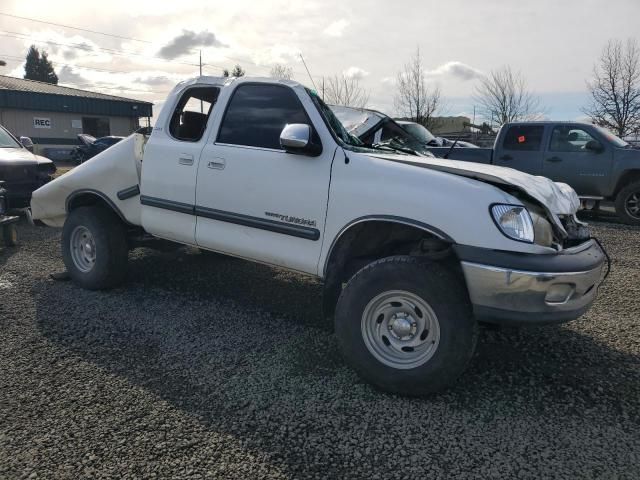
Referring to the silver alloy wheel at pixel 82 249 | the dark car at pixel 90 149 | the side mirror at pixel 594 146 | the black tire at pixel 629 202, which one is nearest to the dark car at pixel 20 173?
the silver alloy wheel at pixel 82 249

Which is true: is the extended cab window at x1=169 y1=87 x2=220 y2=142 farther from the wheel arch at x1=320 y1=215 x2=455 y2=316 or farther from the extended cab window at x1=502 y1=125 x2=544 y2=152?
the extended cab window at x1=502 y1=125 x2=544 y2=152

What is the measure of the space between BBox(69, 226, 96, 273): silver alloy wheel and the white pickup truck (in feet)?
0.91

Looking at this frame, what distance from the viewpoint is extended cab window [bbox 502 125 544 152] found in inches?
407

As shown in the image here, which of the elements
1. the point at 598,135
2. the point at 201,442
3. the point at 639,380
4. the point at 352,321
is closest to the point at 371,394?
the point at 352,321

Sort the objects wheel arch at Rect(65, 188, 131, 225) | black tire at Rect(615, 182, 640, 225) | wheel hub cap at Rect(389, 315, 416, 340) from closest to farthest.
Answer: wheel hub cap at Rect(389, 315, 416, 340), wheel arch at Rect(65, 188, 131, 225), black tire at Rect(615, 182, 640, 225)

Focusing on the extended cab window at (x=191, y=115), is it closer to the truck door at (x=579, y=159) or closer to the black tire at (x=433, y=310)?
the black tire at (x=433, y=310)

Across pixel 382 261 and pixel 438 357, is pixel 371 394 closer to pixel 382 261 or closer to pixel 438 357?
pixel 438 357

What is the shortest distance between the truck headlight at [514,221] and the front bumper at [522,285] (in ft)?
0.38

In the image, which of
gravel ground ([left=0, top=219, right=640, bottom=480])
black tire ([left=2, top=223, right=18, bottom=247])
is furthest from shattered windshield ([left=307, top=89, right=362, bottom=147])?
black tire ([left=2, top=223, right=18, bottom=247])

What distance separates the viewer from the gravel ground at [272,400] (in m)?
2.53

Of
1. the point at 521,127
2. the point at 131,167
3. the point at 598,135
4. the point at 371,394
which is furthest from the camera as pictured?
the point at 521,127

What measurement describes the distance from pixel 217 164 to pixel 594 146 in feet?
27.5

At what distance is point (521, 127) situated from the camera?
34.6 ft

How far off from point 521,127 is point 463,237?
8.58 meters
